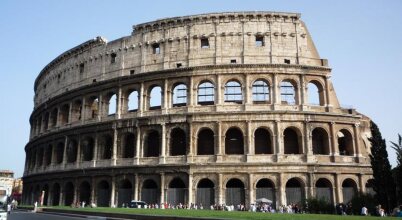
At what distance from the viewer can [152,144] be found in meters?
29.1

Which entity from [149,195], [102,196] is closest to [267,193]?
[149,195]

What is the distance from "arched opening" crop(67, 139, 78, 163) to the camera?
32812mm

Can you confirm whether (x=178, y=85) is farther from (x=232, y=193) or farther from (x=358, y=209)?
(x=358, y=209)

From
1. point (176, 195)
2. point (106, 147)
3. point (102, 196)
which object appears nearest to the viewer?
point (176, 195)

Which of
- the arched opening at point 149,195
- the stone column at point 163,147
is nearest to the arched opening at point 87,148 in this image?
the arched opening at point 149,195

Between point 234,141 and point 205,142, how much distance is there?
7.17 ft

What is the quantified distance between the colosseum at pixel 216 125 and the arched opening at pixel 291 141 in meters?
0.07

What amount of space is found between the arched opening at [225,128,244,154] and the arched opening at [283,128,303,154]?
3295mm

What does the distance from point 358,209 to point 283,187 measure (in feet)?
15.9

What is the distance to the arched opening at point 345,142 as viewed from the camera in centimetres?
2773

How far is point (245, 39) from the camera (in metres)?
28.2

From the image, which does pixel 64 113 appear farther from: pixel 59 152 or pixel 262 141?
pixel 262 141

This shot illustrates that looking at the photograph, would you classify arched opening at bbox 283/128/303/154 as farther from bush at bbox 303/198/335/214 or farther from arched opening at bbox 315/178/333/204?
bush at bbox 303/198/335/214

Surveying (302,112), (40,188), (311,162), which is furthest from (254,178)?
(40,188)
